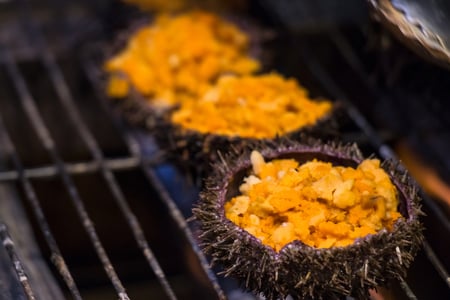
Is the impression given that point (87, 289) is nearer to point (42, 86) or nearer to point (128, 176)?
point (128, 176)

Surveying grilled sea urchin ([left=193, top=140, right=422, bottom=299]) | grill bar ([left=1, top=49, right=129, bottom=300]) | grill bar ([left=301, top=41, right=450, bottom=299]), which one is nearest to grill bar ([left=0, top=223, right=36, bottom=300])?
grill bar ([left=1, top=49, right=129, bottom=300])

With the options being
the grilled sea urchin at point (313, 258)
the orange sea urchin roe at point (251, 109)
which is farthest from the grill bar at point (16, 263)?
the orange sea urchin roe at point (251, 109)

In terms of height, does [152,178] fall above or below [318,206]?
above

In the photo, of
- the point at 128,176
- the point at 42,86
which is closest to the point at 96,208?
the point at 128,176

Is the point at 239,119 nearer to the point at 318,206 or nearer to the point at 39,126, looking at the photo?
the point at 318,206

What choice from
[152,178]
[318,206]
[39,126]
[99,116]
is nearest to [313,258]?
[318,206]

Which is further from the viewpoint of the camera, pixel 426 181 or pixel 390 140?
pixel 390 140

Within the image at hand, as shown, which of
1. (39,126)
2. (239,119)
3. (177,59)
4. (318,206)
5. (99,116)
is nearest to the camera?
(318,206)
